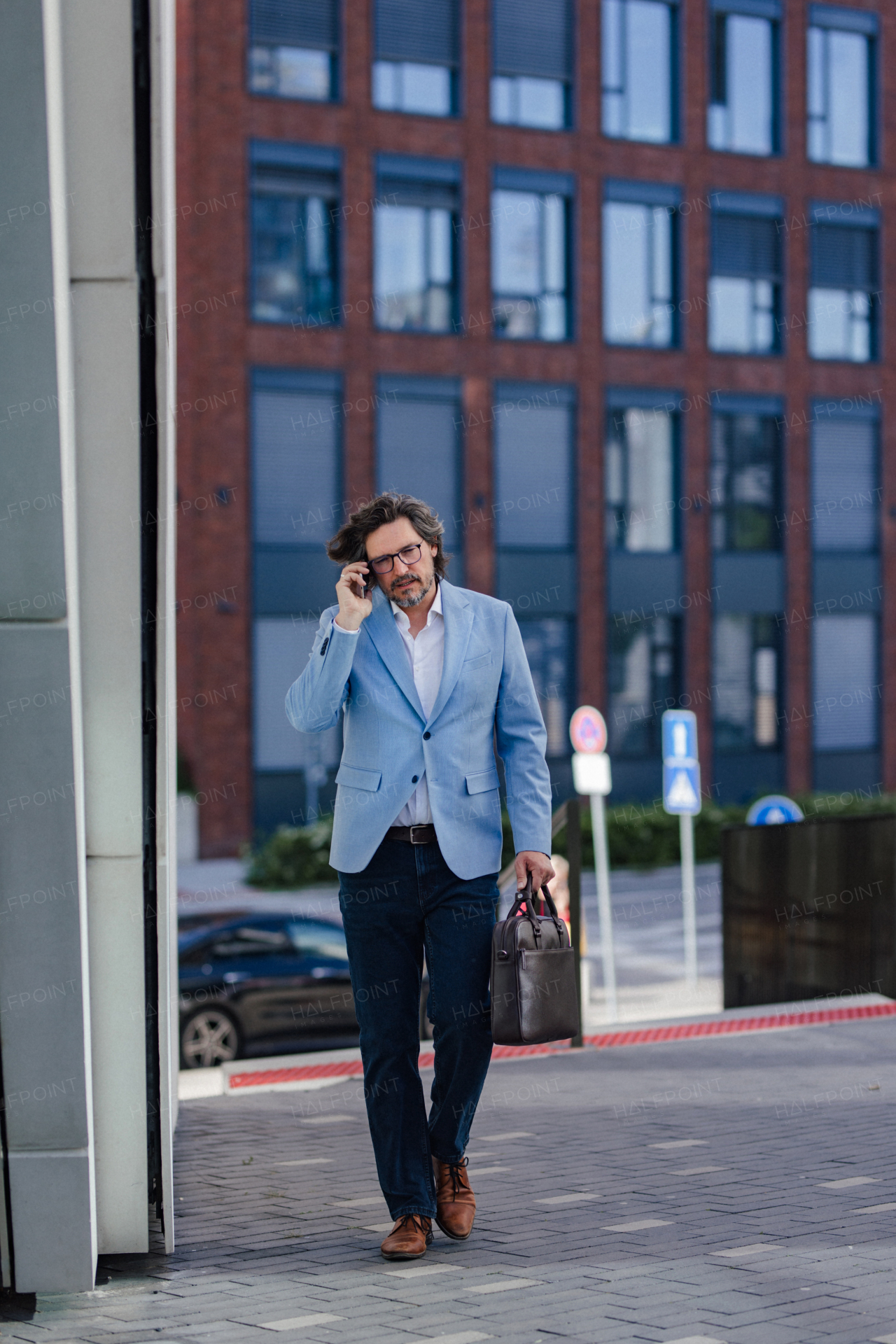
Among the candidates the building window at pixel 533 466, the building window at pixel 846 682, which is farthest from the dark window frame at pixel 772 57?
the building window at pixel 846 682

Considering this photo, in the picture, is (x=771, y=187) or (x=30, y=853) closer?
(x=30, y=853)

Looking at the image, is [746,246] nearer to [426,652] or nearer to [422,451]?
[422,451]

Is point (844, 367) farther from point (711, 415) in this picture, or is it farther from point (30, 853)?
point (30, 853)

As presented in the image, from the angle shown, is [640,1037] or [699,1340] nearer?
[699,1340]

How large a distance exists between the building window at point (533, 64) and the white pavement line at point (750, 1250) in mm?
30151

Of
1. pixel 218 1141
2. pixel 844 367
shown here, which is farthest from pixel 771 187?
pixel 218 1141

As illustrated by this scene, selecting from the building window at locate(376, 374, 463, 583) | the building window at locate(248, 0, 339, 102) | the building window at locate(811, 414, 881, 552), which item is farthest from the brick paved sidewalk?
the building window at locate(811, 414, 881, 552)

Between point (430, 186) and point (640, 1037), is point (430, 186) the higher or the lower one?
the higher one

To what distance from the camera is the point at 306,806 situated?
3031 centimetres

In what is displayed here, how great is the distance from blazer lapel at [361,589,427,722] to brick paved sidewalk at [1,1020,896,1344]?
147cm

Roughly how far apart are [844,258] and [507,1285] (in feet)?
112

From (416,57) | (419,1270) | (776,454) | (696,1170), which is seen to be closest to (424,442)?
(416,57)

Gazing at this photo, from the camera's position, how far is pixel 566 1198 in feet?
16.5

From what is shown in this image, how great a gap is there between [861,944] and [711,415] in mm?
25508
